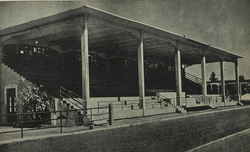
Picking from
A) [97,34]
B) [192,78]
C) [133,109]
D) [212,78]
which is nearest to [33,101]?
[97,34]

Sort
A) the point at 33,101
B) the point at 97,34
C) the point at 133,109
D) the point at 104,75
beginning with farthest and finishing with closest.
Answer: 1. the point at 104,75
2. the point at 97,34
3. the point at 133,109
4. the point at 33,101

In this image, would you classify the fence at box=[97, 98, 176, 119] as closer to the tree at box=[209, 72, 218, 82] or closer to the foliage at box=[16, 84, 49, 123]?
the foliage at box=[16, 84, 49, 123]

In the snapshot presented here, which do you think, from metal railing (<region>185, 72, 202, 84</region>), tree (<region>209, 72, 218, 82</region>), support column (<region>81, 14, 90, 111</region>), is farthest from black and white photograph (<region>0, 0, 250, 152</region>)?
tree (<region>209, 72, 218, 82</region>)

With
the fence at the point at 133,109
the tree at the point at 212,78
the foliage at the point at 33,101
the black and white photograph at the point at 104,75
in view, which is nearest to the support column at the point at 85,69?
the black and white photograph at the point at 104,75

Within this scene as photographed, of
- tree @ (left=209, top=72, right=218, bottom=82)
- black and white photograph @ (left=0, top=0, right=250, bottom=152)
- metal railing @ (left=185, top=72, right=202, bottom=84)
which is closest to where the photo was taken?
black and white photograph @ (left=0, top=0, right=250, bottom=152)

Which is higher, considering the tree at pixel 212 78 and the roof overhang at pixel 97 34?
the roof overhang at pixel 97 34

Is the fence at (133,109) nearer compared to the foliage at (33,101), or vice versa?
the foliage at (33,101)

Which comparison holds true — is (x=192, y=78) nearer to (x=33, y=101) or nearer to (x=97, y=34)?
(x=97, y=34)

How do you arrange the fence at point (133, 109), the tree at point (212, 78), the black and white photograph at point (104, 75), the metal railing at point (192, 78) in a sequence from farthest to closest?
the tree at point (212, 78), the metal railing at point (192, 78), the fence at point (133, 109), the black and white photograph at point (104, 75)

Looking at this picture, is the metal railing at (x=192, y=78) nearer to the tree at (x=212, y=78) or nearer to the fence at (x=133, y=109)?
the fence at (x=133, y=109)

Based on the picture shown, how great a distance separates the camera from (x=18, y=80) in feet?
52.5

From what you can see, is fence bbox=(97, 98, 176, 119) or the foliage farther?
fence bbox=(97, 98, 176, 119)

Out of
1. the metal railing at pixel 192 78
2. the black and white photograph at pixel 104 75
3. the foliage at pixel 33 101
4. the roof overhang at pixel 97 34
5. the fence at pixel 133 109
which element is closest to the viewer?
the black and white photograph at pixel 104 75

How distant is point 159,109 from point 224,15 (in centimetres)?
1006
